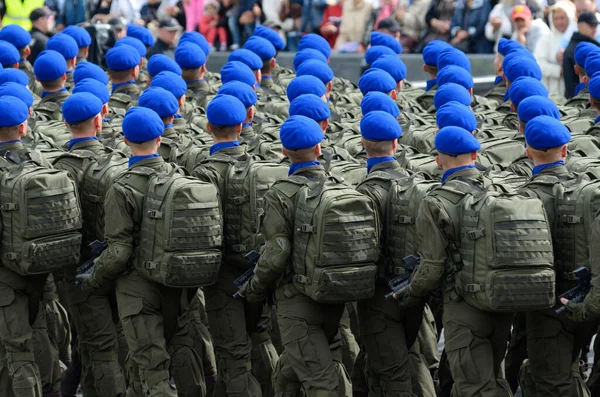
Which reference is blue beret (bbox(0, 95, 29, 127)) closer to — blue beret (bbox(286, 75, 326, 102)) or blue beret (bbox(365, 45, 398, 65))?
blue beret (bbox(286, 75, 326, 102))

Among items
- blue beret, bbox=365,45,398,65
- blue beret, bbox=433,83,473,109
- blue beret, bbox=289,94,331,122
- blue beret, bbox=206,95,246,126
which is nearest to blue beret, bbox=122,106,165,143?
blue beret, bbox=206,95,246,126

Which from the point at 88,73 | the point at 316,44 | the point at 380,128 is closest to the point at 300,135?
the point at 380,128

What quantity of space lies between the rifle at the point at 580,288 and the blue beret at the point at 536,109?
69.8 inches

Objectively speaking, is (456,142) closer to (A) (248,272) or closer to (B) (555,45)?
(A) (248,272)

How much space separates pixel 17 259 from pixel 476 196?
115 inches

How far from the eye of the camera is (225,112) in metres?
10.3

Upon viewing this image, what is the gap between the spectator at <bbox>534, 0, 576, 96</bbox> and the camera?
17986 millimetres

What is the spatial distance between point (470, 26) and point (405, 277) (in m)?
11.9

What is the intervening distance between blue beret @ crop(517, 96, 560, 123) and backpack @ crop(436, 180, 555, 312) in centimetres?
165

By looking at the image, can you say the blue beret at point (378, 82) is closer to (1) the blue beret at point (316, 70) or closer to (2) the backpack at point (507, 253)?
(1) the blue beret at point (316, 70)

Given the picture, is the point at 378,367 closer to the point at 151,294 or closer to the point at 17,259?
the point at 151,294

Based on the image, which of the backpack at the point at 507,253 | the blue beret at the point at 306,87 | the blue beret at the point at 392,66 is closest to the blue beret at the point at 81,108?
the blue beret at the point at 306,87

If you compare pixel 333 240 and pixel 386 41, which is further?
pixel 386 41

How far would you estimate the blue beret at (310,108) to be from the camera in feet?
35.4
